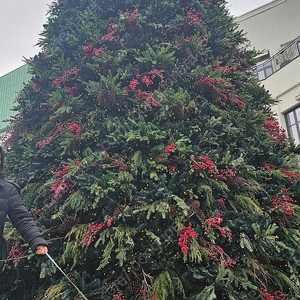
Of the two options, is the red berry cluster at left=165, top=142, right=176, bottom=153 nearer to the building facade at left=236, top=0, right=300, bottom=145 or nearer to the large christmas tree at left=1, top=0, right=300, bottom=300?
the large christmas tree at left=1, top=0, right=300, bottom=300

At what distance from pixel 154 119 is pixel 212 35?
5.35ft

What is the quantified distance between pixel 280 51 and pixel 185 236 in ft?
29.6

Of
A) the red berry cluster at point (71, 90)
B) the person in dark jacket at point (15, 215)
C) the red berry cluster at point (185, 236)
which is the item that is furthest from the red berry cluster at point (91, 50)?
the red berry cluster at point (185, 236)

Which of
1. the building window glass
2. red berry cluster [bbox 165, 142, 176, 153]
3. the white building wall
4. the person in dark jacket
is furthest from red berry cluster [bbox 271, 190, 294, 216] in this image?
the white building wall

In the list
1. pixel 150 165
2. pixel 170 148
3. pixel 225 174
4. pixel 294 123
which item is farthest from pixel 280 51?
pixel 150 165

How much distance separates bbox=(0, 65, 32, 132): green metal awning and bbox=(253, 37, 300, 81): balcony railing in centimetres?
741

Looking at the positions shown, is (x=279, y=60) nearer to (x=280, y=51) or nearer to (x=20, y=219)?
(x=280, y=51)

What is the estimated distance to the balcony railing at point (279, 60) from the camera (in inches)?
366

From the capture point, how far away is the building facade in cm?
838

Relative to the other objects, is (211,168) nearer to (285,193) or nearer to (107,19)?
(285,193)

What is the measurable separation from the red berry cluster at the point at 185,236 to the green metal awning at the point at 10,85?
8.89 metres

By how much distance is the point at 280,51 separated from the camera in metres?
9.70

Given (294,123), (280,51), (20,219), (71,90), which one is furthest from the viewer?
(280,51)

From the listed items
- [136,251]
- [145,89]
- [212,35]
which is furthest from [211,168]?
[212,35]
